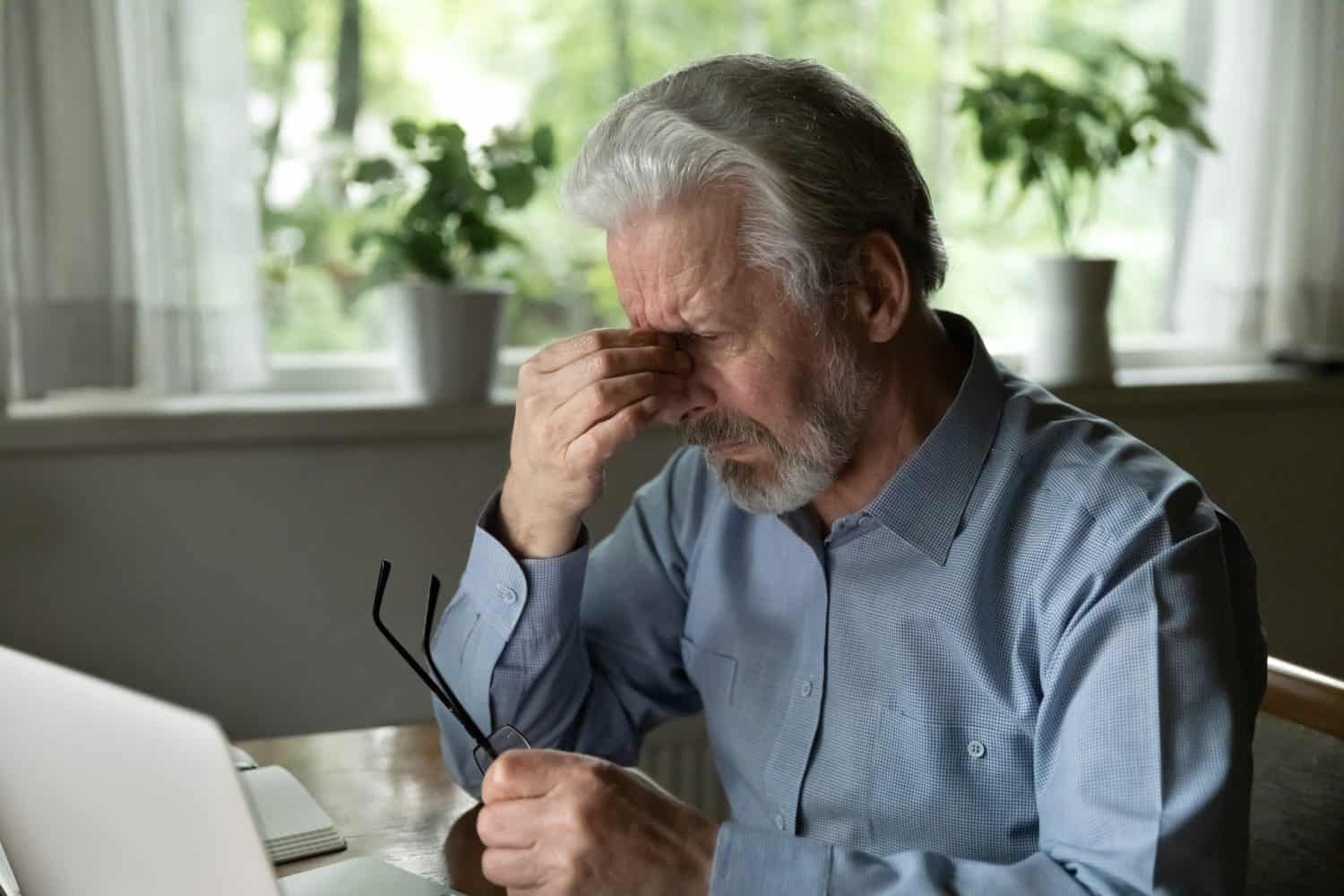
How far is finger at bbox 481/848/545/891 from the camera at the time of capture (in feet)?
3.44

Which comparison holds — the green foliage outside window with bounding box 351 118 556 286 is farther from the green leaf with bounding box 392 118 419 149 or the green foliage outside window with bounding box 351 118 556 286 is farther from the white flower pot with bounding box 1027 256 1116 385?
the white flower pot with bounding box 1027 256 1116 385

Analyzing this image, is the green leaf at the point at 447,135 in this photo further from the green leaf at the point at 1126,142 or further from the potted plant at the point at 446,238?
the green leaf at the point at 1126,142

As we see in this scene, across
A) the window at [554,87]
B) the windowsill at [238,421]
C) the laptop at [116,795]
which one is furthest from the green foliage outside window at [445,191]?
the laptop at [116,795]

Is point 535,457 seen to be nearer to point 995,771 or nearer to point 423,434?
point 995,771

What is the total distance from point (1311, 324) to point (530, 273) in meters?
1.51

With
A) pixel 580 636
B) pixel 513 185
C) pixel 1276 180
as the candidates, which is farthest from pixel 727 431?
pixel 1276 180

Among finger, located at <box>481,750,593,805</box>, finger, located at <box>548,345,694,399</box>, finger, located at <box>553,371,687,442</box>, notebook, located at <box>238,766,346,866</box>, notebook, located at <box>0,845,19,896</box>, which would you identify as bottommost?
notebook, located at <box>238,766,346,866</box>

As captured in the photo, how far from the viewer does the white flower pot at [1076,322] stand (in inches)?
103

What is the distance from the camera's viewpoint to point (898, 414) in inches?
53.1

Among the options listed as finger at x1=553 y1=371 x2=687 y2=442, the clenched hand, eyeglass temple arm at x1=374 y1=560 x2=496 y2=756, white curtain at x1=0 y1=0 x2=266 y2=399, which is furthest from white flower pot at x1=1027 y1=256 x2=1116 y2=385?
the clenched hand

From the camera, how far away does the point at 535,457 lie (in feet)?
4.43

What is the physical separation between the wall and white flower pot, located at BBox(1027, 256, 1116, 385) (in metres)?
0.75

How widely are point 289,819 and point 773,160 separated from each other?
701 millimetres

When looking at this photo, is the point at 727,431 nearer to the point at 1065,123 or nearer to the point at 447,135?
the point at 447,135
